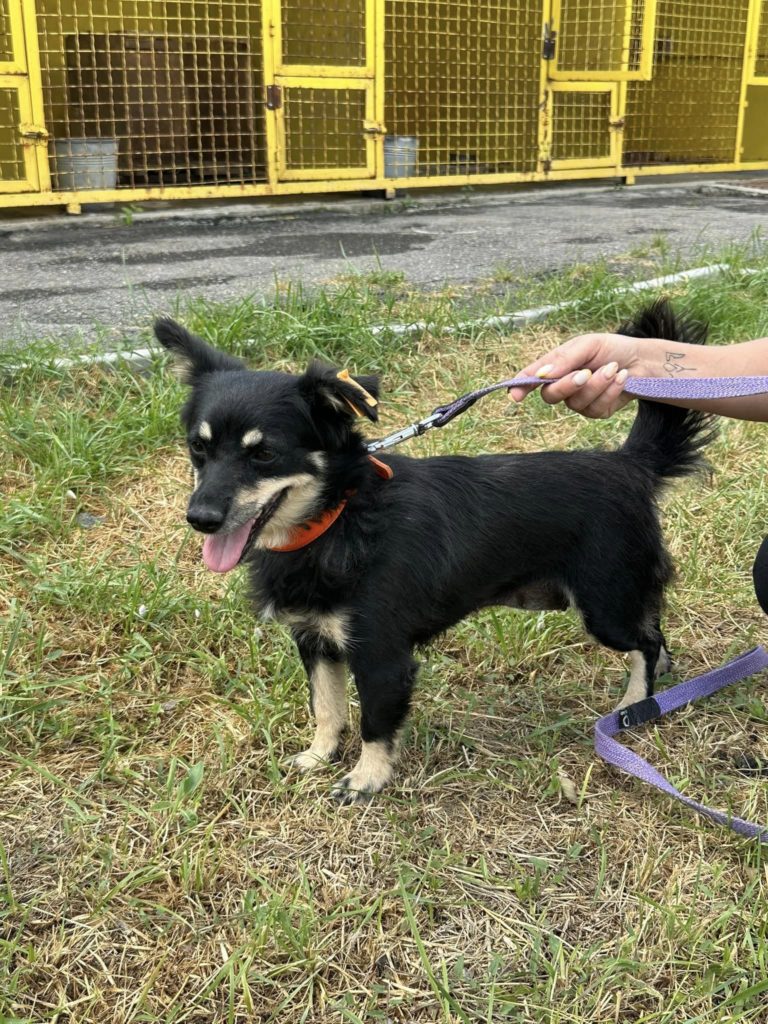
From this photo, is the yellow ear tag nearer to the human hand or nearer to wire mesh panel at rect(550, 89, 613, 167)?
the human hand

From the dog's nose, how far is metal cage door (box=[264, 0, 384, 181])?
656 centimetres

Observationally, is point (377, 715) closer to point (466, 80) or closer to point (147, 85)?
point (147, 85)

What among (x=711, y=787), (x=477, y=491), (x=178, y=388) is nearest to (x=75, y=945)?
(x=477, y=491)

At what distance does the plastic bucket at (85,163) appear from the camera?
7.27m

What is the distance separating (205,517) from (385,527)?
0.46m

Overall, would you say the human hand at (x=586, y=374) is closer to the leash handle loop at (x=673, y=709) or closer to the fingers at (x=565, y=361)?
the fingers at (x=565, y=361)

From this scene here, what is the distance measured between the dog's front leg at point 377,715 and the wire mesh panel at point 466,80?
737cm

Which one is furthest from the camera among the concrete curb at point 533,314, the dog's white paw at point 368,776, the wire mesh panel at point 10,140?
the wire mesh panel at point 10,140

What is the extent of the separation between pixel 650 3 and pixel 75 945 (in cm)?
942

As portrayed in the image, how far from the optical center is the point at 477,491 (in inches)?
90.6

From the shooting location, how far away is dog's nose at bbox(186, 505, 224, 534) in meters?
1.89

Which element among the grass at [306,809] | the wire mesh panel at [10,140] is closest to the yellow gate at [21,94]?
the wire mesh panel at [10,140]

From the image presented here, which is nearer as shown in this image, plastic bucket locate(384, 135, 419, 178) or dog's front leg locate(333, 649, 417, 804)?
dog's front leg locate(333, 649, 417, 804)

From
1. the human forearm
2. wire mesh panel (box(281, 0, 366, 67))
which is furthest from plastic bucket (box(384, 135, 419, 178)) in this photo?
the human forearm
